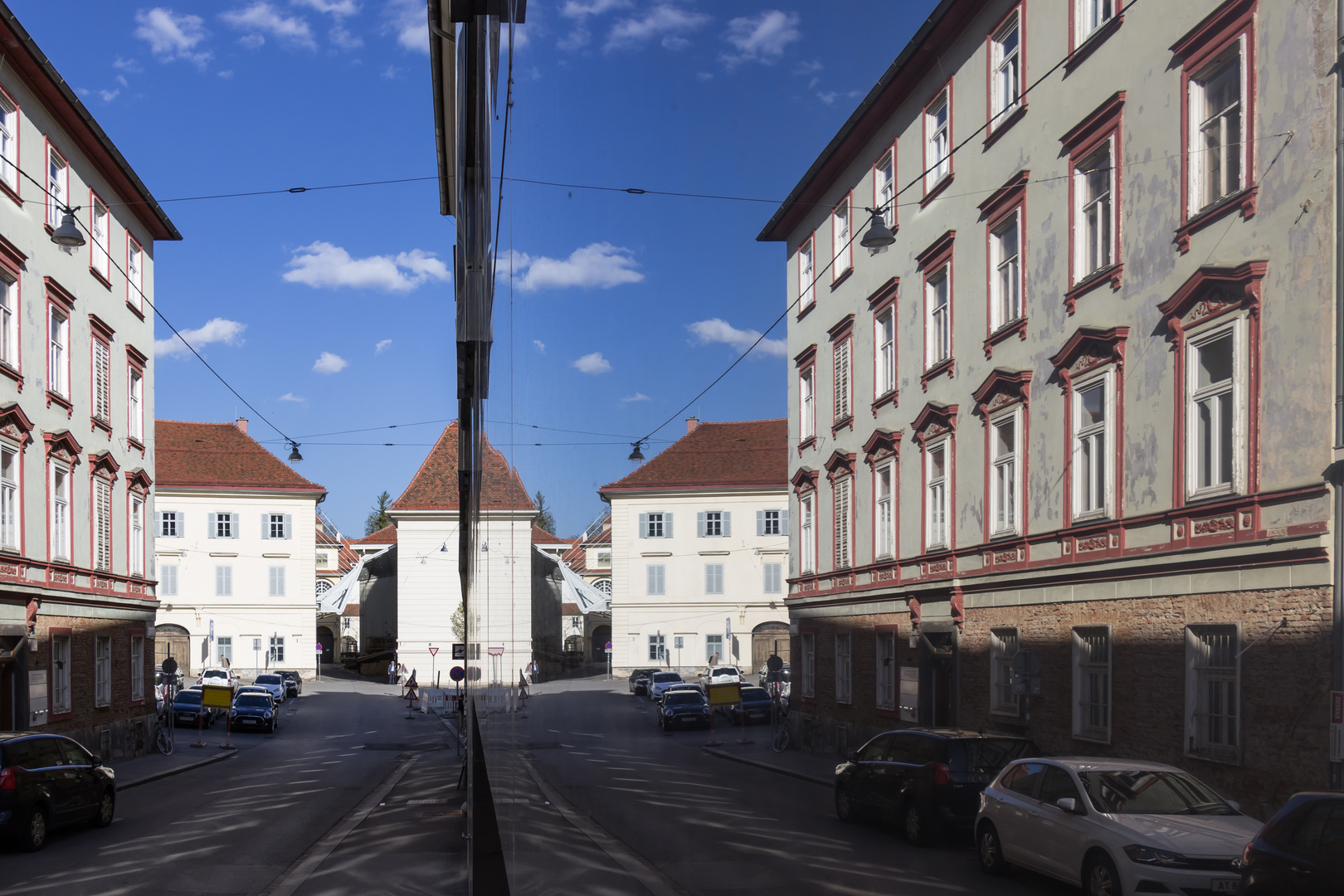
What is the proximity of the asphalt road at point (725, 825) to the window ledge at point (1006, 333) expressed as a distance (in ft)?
1.38

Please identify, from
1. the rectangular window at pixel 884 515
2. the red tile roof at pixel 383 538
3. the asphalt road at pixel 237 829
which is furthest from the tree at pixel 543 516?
the red tile roof at pixel 383 538

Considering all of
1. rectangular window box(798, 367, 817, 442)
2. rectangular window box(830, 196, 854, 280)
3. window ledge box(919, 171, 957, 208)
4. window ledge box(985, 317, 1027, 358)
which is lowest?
rectangular window box(798, 367, 817, 442)

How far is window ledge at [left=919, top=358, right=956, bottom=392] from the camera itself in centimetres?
114

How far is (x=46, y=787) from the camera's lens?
14.5 meters

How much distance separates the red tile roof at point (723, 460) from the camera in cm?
123

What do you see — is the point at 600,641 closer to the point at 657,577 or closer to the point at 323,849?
the point at 657,577

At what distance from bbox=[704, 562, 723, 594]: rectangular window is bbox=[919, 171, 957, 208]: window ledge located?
627mm

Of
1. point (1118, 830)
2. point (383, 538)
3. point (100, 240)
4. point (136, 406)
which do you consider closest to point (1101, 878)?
point (1118, 830)

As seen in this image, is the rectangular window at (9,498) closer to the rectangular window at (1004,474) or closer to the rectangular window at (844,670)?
the rectangular window at (844,670)

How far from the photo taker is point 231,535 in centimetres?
5778

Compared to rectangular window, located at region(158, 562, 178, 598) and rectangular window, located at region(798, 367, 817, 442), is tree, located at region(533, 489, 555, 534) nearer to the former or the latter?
rectangular window, located at region(798, 367, 817, 442)

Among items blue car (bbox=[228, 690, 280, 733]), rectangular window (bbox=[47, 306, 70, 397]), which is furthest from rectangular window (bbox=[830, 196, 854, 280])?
blue car (bbox=[228, 690, 280, 733])

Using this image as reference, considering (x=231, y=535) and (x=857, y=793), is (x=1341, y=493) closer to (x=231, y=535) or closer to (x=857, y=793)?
(x=857, y=793)

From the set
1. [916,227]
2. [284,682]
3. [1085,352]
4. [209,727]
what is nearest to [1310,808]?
[1085,352]
